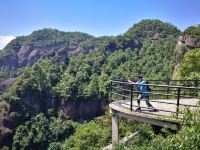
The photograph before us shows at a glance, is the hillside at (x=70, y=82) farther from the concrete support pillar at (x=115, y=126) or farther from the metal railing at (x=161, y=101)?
the concrete support pillar at (x=115, y=126)

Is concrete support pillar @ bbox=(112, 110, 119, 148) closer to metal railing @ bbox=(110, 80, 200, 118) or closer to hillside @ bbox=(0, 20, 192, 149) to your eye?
metal railing @ bbox=(110, 80, 200, 118)

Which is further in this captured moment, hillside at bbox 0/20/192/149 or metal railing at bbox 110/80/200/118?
hillside at bbox 0/20/192/149

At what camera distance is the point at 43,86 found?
376ft

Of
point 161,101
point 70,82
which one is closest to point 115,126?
point 161,101

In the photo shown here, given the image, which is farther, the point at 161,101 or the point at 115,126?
the point at 115,126

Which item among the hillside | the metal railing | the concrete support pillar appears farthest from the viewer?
the hillside

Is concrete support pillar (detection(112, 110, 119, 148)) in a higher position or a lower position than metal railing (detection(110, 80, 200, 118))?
lower

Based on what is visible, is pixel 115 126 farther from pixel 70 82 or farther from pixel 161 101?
pixel 70 82

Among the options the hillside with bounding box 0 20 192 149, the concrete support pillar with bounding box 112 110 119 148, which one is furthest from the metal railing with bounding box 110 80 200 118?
the hillside with bounding box 0 20 192 149

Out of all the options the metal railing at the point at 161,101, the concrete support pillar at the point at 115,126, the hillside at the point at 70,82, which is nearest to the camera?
the metal railing at the point at 161,101

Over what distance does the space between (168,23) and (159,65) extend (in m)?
75.1

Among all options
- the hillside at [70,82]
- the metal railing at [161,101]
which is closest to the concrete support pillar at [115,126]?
the metal railing at [161,101]

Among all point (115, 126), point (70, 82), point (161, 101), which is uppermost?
point (161, 101)

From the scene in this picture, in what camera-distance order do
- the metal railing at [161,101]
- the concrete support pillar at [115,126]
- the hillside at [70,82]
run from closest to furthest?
the metal railing at [161,101]
the concrete support pillar at [115,126]
the hillside at [70,82]
